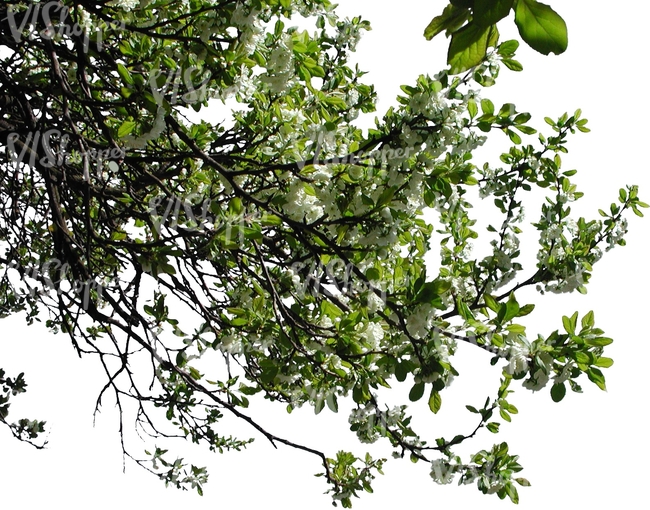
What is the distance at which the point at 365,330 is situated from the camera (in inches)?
90.6

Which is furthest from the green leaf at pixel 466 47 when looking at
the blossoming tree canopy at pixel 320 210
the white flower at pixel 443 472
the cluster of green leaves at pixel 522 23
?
the white flower at pixel 443 472

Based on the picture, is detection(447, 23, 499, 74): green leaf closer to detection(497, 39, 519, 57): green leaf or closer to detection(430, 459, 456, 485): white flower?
detection(497, 39, 519, 57): green leaf

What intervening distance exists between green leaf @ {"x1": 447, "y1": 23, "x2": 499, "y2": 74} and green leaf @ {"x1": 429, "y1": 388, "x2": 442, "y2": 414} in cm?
168

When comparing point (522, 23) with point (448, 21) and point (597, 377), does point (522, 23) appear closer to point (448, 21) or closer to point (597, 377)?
point (448, 21)

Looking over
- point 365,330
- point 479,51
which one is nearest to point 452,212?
point 365,330

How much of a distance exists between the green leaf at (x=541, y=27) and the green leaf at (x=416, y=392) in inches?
65.2

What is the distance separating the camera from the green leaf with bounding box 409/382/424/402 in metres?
2.05

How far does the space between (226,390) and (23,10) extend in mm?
2390

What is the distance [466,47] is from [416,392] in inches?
62.8

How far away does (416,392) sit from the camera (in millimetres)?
2059

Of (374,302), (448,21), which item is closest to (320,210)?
(374,302)

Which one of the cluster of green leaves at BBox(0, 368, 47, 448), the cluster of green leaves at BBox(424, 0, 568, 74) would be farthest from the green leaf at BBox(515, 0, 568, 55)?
the cluster of green leaves at BBox(0, 368, 47, 448)

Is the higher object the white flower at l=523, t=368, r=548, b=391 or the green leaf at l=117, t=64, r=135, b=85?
the green leaf at l=117, t=64, r=135, b=85

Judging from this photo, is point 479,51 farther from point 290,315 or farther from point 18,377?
point 18,377
